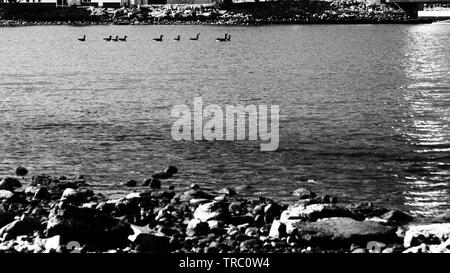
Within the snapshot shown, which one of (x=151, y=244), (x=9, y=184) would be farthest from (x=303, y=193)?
(x=9, y=184)

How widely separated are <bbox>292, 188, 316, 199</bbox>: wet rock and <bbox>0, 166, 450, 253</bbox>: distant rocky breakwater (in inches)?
27.2

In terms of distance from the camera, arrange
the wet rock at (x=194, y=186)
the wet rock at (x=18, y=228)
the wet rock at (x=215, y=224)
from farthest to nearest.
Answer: the wet rock at (x=194, y=186) < the wet rock at (x=215, y=224) < the wet rock at (x=18, y=228)

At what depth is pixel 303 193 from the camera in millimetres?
23484

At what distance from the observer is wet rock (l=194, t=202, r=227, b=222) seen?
19686 mm

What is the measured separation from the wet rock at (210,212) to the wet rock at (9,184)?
709 centimetres

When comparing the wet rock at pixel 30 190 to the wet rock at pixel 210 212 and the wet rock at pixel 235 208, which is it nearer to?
the wet rock at pixel 210 212

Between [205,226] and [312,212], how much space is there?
2.87m

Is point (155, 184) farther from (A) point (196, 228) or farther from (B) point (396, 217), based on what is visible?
(B) point (396, 217)

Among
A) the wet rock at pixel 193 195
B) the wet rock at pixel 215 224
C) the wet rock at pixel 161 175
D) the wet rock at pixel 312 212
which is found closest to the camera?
the wet rock at pixel 215 224

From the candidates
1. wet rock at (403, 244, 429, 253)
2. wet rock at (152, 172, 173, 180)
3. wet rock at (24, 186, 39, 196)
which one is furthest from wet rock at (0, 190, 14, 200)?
wet rock at (403, 244, 429, 253)

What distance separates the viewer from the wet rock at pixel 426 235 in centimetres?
1758

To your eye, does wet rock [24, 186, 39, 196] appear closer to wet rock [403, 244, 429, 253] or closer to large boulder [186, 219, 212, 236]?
large boulder [186, 219, 212, 236]

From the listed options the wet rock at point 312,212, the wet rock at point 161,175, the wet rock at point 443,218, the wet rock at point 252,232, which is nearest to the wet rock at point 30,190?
the wet rock at point 161,175

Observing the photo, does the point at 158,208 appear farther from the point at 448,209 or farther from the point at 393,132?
the point at 393,132
